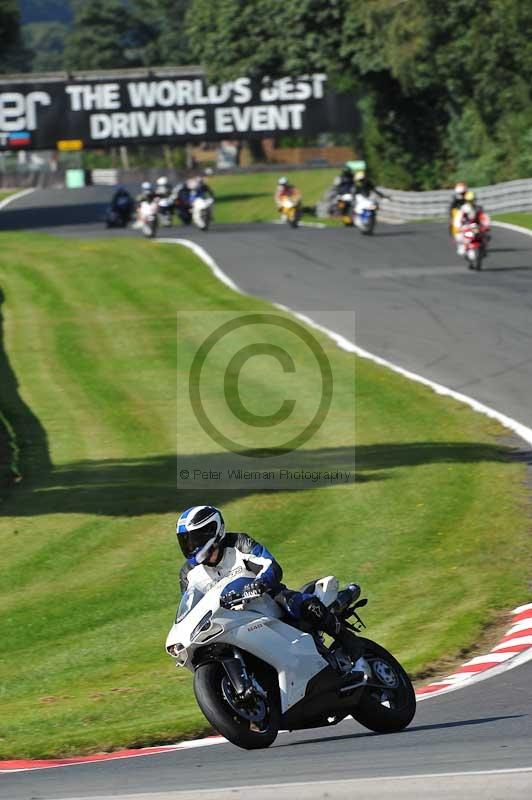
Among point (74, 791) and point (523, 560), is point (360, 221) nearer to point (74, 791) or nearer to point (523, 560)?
point (523, 560)

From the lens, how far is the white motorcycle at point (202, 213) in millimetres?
42781

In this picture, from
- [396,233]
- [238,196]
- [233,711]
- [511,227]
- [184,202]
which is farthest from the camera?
[238,196]

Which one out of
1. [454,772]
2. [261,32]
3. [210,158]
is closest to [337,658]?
[454,772]

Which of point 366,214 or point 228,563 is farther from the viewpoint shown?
point 366,214

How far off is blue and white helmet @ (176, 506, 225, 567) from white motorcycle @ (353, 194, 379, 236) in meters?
30.7

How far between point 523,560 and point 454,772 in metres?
6.13

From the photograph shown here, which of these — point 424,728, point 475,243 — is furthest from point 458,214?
point 424,728

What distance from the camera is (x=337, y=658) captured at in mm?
7672

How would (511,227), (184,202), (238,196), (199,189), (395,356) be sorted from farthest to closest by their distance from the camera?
(238,196) → (184,202) → (199,189) → (511,227) → (395,356)

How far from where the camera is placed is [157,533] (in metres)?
13.6

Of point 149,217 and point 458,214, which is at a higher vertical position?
point 458,214

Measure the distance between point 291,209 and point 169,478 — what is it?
26.9 m

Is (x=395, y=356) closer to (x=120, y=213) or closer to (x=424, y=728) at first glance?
(x=424, y=728)

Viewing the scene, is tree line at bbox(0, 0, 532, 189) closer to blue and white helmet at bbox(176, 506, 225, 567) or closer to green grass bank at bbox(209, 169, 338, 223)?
green grass bank at bbox(209, 169, 338, 223)
